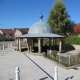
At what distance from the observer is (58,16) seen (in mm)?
50906

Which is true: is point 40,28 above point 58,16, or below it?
below

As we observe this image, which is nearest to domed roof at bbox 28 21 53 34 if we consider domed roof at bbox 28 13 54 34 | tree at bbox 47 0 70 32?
domed roof at bbox 28 13 54 34

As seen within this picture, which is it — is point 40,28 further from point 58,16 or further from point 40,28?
point 58,16

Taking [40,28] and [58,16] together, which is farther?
[58,16]

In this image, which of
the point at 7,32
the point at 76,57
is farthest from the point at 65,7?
the point at 7,32

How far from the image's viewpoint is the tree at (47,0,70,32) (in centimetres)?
5038

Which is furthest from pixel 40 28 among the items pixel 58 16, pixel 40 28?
pixel 58 16

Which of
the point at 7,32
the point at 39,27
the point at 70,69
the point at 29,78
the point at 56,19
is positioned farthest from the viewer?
the point at 7,32

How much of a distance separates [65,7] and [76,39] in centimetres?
1798

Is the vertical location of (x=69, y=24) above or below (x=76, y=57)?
above

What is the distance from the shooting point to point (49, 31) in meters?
26.3

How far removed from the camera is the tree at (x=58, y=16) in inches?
1983

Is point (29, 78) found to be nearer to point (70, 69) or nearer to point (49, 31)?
point (70, 69)

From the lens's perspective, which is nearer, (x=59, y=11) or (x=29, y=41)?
(x=29, y=41)
